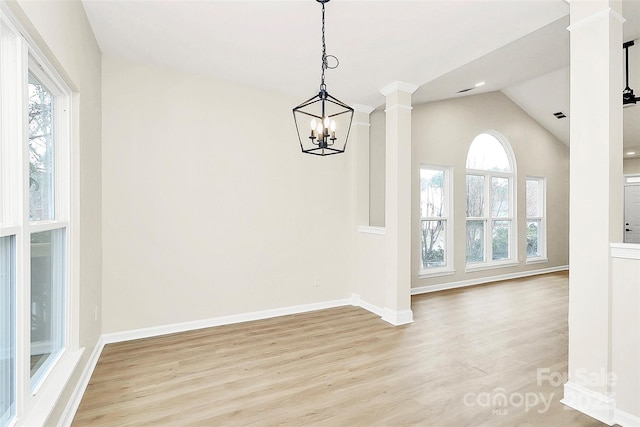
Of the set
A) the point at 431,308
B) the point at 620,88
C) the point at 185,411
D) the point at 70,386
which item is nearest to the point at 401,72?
the point at 620,88

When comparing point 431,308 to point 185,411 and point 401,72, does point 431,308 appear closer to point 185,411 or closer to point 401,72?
point 401,72

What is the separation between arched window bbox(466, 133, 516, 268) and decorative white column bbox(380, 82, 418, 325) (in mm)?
2579

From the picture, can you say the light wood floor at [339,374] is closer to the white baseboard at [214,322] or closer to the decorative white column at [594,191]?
the white baseboard at [214,322]

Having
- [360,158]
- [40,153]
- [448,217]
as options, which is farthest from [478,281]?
[40,153]

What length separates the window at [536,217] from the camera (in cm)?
696

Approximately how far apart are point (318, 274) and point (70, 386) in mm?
2830

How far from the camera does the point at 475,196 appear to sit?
6.13 metres

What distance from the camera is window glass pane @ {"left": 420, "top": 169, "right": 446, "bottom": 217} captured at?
5504 mm

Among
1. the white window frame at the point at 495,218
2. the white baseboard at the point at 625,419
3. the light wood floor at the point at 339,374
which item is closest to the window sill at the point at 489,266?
the white window frame at the point at 495,218

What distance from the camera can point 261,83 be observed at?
12.7 ft

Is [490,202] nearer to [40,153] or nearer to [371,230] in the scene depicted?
[371,230]

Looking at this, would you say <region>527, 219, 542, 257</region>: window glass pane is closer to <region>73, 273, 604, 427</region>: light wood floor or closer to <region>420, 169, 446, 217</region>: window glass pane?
<region>420, 169, 446, 217</region>: window glass pane

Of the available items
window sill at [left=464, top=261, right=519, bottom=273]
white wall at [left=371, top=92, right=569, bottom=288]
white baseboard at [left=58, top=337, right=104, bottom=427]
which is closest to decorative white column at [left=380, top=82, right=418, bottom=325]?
white wall at [left=371, top=92, right=569, bottom=288]

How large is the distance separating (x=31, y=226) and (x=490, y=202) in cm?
654
